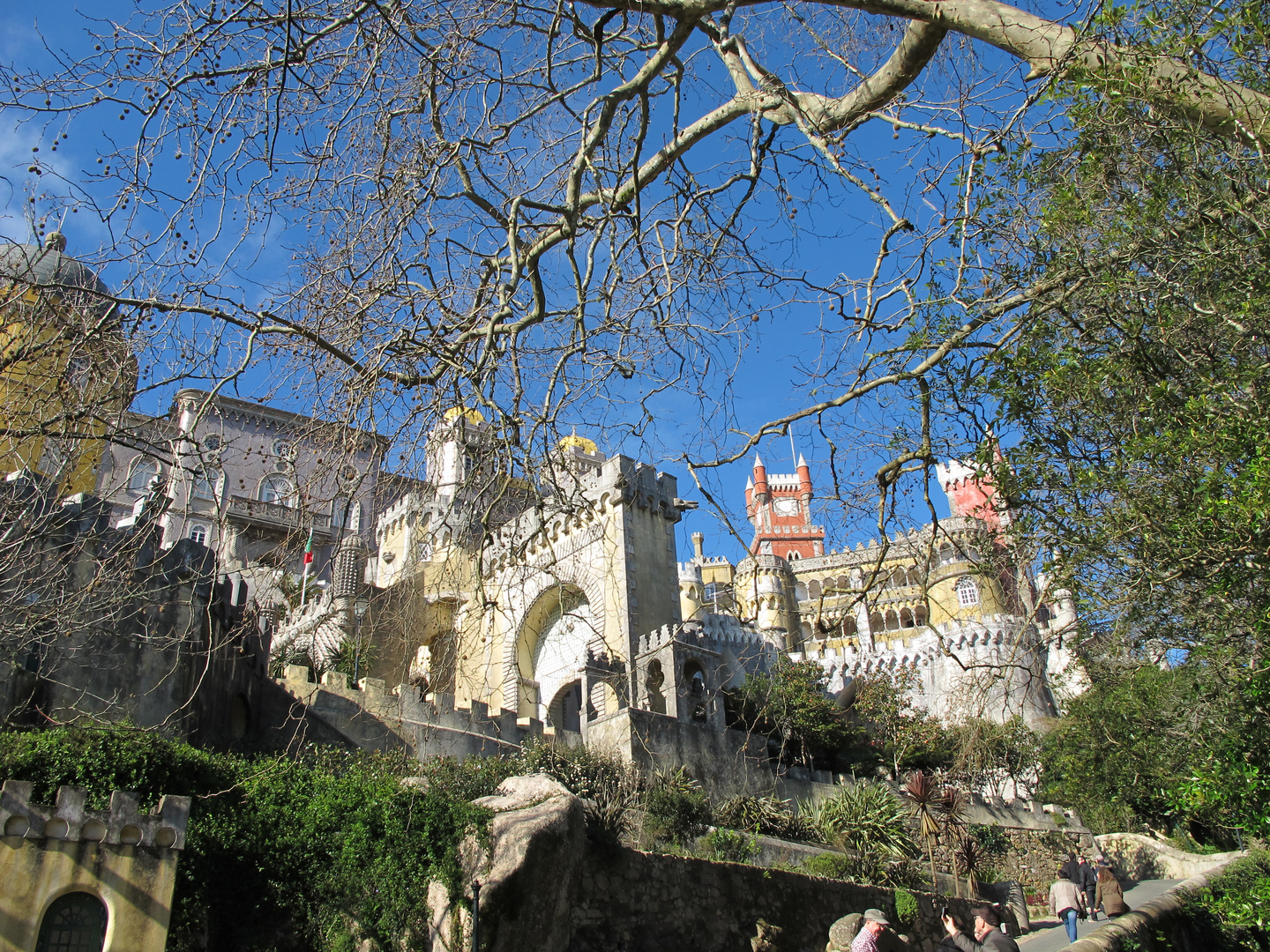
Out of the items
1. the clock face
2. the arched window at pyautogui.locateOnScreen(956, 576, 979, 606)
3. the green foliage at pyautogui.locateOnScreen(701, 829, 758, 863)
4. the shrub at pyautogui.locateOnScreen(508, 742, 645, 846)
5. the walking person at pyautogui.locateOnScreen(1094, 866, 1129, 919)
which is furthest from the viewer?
the arched window at pyautogui.locateOnScreen(956, 576, 979, 606)

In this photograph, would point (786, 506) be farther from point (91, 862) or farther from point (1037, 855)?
point (91, 862)

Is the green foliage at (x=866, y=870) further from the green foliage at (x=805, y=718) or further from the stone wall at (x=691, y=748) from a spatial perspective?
the green foliage at (x=805, y=718)

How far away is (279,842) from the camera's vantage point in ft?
34.8

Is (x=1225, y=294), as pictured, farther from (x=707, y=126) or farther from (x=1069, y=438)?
(x=707, y=126)

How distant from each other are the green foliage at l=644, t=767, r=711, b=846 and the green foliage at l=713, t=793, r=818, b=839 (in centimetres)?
62

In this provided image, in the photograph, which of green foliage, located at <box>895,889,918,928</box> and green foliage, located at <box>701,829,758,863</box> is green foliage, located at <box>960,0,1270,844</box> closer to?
green foliage, located at <box>895,889,918,928</box>

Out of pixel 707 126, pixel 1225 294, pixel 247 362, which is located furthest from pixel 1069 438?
pixel 247 362

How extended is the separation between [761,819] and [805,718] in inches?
296

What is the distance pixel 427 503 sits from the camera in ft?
22.3

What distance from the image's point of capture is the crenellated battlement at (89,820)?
7.72 meters

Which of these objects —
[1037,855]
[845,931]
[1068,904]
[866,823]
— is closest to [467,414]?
[845,931]

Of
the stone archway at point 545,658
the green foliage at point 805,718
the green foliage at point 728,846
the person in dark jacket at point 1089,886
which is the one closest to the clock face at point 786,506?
the green foliage at point 805,718

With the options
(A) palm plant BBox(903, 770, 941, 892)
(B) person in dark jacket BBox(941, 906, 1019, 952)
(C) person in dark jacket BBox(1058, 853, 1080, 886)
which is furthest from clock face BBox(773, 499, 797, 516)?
(C) person in dark jacket BBox(1058, 853, 1080, 886)

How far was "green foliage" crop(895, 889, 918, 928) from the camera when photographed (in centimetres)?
1438
